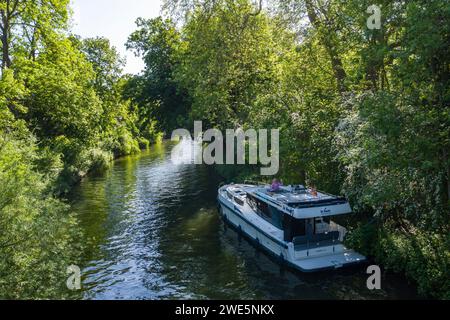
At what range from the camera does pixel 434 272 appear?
12.6m

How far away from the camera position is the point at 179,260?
17.9 metres

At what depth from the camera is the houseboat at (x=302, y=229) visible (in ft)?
52.3

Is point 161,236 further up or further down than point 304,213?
further down

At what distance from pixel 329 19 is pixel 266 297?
14.3 m

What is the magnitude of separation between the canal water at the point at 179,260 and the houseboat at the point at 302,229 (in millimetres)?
534

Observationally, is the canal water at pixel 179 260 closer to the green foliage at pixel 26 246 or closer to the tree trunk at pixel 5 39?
the green foliage at pixel 26 246

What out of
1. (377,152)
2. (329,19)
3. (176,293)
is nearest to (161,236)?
(176,293)

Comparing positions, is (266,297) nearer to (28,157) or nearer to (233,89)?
(28,157)

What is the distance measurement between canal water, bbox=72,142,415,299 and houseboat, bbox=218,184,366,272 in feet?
1.75

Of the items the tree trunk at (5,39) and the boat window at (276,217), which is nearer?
the boat window at (276,217)

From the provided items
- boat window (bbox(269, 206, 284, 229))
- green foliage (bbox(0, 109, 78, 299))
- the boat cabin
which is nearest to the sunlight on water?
the boat cabin

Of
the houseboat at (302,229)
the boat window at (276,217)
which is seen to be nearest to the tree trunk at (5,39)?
the houseboat at (302,229)

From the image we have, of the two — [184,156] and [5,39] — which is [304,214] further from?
[184,156]

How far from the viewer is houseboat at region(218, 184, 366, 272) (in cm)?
1595
